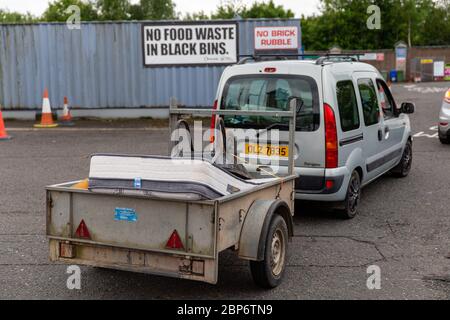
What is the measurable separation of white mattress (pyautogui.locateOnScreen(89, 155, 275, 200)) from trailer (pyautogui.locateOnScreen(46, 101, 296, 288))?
0.12 ft

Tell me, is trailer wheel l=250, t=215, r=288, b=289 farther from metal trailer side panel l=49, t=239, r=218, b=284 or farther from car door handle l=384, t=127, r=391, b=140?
car door handle l=384, t=127, r=391, b=140

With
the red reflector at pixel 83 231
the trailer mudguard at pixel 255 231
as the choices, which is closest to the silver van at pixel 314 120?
the trailer mudguard at pixel 255 231

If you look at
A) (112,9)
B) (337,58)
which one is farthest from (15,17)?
(337,58)

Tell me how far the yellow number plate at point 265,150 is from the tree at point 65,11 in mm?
63874

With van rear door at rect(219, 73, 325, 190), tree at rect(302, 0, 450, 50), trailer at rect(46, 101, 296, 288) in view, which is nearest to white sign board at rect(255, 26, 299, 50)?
van rear door at rect(219, 73, 325, 190)

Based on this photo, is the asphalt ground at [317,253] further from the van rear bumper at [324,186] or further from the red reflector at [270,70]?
the red reflector at [270,70]

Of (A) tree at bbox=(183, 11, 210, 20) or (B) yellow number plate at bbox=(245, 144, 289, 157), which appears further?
(A) tree at bbox=(183, 11, 210, 20)

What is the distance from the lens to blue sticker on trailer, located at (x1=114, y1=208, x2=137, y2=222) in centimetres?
442

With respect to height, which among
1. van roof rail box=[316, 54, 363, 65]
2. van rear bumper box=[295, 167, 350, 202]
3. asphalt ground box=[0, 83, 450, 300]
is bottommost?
asphalt ground box=[0, 83, 450, 300]

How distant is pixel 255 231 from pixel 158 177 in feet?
2.85

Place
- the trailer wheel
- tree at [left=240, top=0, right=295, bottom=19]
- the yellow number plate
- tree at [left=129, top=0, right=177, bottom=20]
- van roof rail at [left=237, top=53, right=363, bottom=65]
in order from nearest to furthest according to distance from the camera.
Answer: the trailer wheel, the yellow number plate, van roof rail at [left=237, top=53, right=363, bottom=65], tree at [left=240, top=0, right=295, bottom=19], tree at [left=129, top=0, right=177, bottom=20]

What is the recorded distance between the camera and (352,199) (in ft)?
23.4

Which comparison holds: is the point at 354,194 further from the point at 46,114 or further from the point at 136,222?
the point at 46,114
